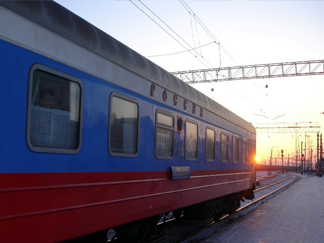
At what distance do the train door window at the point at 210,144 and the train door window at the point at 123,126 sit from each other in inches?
145

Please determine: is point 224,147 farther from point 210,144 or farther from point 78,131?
point 78,131

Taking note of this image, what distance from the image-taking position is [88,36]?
4.82 meters

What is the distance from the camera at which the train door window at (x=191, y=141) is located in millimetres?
7906

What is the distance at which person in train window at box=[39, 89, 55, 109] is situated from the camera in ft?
13.0

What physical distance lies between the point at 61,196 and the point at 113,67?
6.52 feet

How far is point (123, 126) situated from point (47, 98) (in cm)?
163

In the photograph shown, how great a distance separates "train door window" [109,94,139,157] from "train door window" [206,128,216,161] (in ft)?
12.1

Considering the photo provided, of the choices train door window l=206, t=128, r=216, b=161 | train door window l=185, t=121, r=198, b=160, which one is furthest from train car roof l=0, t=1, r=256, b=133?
train door window l=206, t=128, r=216, b=161

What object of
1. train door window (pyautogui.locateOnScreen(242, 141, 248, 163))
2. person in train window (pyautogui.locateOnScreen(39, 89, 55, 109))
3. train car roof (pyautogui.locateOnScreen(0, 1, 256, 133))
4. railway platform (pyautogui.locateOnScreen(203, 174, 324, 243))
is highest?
train car roof (pyautogui.locateOnScreen(0, 1, 256, 133))

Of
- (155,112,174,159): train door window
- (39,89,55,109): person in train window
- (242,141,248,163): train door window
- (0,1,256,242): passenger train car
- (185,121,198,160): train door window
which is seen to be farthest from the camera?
(242,141,248,163): train door window

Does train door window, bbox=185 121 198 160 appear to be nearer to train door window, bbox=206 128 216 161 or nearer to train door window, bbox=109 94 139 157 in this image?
train door window, bbox=206 128 216 161

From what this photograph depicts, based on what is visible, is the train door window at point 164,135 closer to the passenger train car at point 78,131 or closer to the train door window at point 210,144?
the passenger train car at point 78,131

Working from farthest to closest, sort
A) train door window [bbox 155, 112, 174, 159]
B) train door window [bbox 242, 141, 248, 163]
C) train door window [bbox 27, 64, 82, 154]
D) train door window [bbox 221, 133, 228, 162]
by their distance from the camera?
train door window [bbox 242, 141, 248, 163]
train door window [bbox 221, 133, 228, 162]
train door window [bbox 155, 112, 174, 159]
train door window [bbox 27, 64, 82, 154]

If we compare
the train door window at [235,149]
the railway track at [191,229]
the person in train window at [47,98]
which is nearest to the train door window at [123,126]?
the person in train window at [47,98]
